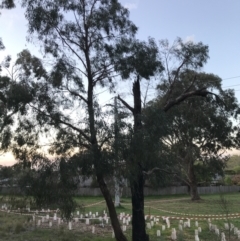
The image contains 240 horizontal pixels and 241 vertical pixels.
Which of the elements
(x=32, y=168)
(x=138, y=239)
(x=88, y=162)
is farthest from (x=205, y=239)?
(x=32, y=168)

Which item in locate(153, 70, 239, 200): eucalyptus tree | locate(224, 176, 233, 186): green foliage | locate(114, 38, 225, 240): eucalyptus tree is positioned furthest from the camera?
locate(224, 176, 233, 186): green foliage

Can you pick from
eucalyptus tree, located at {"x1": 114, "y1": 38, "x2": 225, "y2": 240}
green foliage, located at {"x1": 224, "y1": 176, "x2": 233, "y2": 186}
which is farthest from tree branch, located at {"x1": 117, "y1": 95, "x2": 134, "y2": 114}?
green foliage, located at {"x1": 224, "y1": 176, "x2": 233, "y2": 186}

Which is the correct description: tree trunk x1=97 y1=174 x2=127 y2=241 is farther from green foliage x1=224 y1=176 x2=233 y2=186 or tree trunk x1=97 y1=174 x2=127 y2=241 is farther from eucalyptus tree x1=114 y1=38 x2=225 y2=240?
green foliage x1=224 y1=176 x2=233 y2=186

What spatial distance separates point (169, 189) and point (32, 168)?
123 feet

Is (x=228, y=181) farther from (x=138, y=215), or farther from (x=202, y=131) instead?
(x=138, y=215)

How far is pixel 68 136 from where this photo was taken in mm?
12305

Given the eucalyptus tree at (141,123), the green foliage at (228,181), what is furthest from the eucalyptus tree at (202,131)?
the green foliage at (228,181)

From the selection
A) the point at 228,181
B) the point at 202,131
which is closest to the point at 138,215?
the point at 202,131

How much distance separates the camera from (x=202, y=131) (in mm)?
29531

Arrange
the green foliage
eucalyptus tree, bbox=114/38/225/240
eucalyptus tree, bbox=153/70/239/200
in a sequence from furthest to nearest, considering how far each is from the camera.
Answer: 1. the green foliage
2. eucalyptus tree, bbox=153/70/239/200
3. eucalyptus tree, bbox=114/38/225/240

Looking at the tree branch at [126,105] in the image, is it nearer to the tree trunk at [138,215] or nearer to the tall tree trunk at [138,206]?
the tall tree trunk at [138,206]

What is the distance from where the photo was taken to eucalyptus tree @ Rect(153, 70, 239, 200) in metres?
21.5

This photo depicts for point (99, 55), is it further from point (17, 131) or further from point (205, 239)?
point (205, 239)

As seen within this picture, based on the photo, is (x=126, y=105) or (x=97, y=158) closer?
(x=97, y=158)
